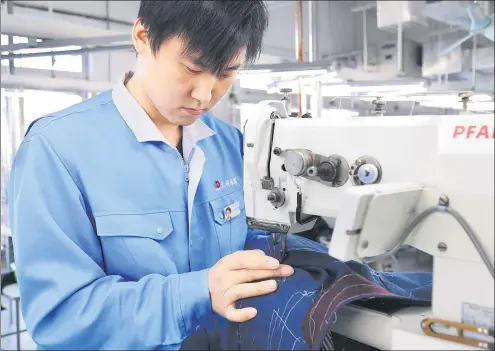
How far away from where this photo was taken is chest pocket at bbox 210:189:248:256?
1.33 meters

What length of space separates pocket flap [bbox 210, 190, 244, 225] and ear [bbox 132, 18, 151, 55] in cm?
42

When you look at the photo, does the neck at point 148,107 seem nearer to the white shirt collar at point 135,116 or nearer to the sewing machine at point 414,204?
the white shirt collar at point 135,116

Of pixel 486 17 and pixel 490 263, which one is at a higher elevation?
pixel 486 17

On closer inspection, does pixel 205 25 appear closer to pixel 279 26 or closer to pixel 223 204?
pixel 223 204

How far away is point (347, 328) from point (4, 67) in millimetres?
3312

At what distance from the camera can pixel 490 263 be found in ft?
2.74

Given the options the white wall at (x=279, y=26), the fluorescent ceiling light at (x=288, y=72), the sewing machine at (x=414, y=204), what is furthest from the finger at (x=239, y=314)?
the white wall at (x=279, y=26)

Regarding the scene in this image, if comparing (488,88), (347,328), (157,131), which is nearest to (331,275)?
(347,328)

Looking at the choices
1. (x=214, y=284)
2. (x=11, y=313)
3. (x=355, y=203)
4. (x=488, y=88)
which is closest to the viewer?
(x=355, y=203)

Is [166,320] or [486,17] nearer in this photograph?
[166,320]

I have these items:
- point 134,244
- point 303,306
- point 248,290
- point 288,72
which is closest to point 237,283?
point 248,290

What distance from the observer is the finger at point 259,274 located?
1.01 meters

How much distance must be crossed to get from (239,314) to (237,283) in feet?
0.19

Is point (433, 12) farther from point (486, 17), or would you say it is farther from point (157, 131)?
point (157, 131)
